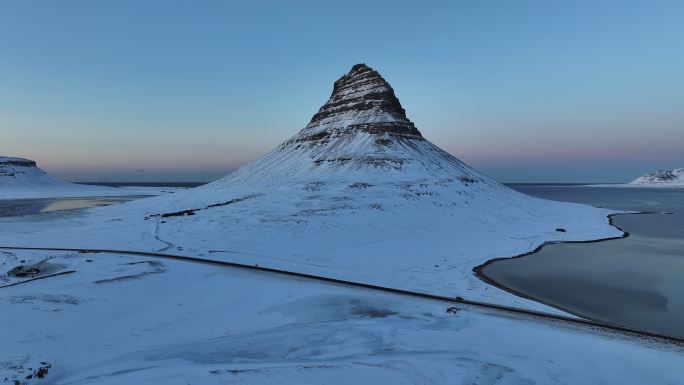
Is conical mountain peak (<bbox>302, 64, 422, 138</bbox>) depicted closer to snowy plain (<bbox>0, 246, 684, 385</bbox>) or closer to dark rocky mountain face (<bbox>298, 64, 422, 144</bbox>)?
dark rocky mountain face (<bbox>298, 64, 422, 144</bbox>)

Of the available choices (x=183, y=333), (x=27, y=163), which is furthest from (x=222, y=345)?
(x=27, y=163)

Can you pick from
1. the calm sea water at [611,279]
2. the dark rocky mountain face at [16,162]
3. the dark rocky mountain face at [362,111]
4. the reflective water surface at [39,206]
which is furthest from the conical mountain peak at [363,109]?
the dark rocky mountain face at [16,162]

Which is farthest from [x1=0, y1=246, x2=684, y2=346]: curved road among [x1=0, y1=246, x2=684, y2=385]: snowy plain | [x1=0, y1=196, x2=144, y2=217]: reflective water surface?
[x1=0, y1=196, x2=144, y2=217]: reflective water surface

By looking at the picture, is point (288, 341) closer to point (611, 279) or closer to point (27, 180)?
point (611, 279)

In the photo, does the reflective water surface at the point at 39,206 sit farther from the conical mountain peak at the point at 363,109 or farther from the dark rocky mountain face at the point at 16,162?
the dark rocky mountain face at the point at 16,162

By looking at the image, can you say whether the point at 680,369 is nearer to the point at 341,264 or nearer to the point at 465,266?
the point at 465,266

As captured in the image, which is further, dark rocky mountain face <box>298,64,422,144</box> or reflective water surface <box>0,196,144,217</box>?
dark rocky mountain face <box>298,64,422,144</box>

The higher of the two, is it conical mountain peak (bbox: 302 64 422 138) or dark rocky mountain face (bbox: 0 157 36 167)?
conical mountain peak (bbox: 302 64 422 138)
